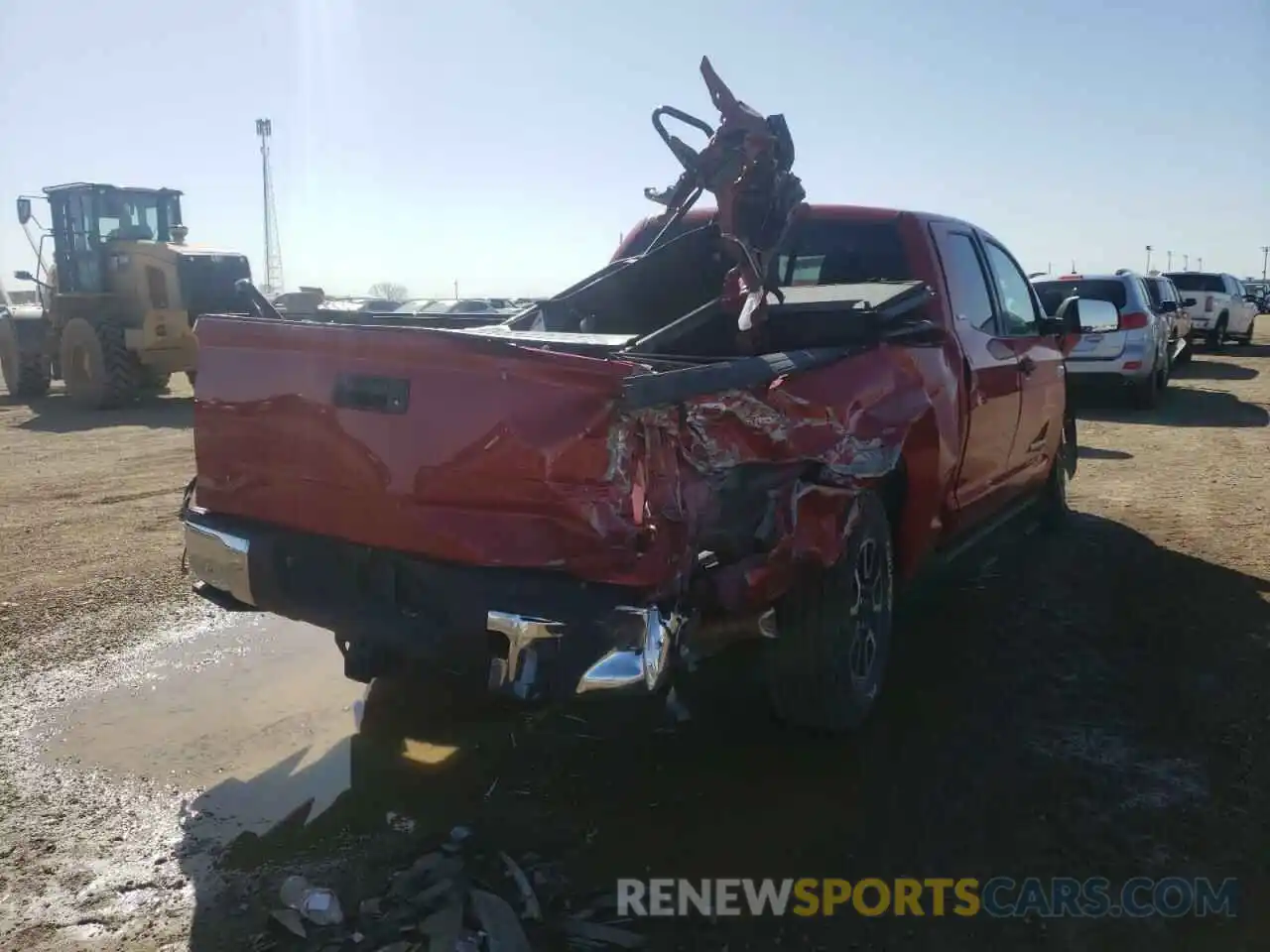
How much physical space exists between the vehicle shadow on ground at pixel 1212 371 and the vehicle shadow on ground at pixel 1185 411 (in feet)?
10.9

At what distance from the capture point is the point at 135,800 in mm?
3510

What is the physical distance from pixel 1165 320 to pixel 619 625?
1507 centimetres

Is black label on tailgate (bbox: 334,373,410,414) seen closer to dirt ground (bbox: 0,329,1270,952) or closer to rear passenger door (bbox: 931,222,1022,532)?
dirt ground (bbox: 0,329,1270,952)

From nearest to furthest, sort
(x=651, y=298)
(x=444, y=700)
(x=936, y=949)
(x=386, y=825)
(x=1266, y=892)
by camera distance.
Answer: (x=936, y=949), (x=1266, y=892), (x=386, y=825), (x=444, y=700), (x=651, y=298)

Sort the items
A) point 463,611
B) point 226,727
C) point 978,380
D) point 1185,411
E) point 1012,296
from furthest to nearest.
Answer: point 1185,411
point 1012,296
point 978,380
point 226,727
point 463,611

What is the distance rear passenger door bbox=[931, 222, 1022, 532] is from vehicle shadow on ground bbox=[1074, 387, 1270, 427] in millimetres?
7777

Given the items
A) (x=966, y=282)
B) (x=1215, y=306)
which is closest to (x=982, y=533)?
(x=966, y=282)

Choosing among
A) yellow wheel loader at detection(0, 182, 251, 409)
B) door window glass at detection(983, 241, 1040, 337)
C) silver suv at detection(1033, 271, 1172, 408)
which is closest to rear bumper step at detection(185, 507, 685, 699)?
door window glass at detection(983, 241, 1040, 337)

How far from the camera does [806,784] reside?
Answer: 11.8 ft

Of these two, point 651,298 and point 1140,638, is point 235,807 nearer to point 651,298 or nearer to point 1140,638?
point 651,298

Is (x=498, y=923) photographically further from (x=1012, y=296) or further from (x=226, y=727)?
(x=1012, y=296)

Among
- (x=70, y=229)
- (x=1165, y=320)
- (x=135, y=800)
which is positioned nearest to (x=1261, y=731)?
(x=135, y=800)

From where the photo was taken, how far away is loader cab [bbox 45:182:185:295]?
15.8 metres

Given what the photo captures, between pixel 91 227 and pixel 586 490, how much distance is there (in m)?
16.1
